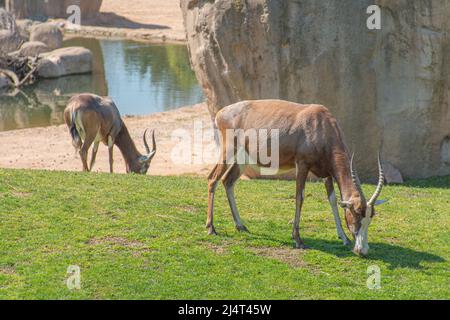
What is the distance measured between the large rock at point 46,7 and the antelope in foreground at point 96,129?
2670 centimetres

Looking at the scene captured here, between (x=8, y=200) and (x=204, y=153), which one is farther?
(x=204, y=153)

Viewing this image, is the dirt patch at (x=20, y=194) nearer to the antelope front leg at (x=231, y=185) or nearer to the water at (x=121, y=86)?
the antelope front leg at (x=231, y=185)

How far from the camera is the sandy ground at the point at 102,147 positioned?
17547 millimetres

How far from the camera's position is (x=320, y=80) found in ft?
48.8

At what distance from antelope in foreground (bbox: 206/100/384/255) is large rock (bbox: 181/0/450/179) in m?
4.97

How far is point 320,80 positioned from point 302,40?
31.6 inches

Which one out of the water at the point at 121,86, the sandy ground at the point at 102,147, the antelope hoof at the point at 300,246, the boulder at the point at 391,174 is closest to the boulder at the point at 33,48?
the water at the point at 121,86

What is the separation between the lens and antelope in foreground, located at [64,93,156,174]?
15539 millimetres

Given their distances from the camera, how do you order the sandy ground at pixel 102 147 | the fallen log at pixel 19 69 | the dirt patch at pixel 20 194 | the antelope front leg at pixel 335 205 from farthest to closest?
1. the fallen log at pixel 19 69
2. the sandy ground at pixel 102 147
3. the dirt patch at pixel 20 194
4. the antelope front leg at pixel 335 205

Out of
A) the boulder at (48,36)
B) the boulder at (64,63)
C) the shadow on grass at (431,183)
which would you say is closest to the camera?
the shadow on grass at (431,183)

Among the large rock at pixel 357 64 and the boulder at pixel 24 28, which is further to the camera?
the boulder at pixel 24 28

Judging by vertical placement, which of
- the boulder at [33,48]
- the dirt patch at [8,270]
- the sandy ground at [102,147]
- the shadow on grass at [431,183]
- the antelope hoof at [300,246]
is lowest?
the sandy ground at [102,147]
